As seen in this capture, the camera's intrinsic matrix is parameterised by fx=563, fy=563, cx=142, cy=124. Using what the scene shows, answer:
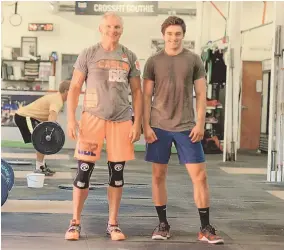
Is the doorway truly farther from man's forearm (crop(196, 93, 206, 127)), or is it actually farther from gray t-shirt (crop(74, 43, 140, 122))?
gray t-shirt (crop(74, 43, 140, 122))

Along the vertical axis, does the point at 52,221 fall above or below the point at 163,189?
below

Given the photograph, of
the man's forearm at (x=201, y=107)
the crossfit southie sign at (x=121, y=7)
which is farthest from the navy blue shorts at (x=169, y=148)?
the crossfit southie sign at (x=121, y=7)

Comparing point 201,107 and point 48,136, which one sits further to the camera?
point 48,136

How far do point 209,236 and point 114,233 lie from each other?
1.93 ft

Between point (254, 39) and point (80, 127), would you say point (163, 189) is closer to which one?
point (80, 127)

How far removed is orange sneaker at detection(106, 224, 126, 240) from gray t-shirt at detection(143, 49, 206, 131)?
691mm

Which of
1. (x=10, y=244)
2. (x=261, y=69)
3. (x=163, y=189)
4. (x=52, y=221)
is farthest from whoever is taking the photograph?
(x=261, y=69)

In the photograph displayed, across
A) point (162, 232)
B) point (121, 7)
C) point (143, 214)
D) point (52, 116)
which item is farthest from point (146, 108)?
point (121, 7)

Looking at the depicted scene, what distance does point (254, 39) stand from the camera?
12.3 m

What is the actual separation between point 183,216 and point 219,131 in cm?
659

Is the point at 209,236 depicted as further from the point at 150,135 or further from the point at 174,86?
the point at 174,86

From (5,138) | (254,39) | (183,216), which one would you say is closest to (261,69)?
(254,39)

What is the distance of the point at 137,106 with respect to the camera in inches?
133

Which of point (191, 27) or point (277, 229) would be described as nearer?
point (277, 229)
